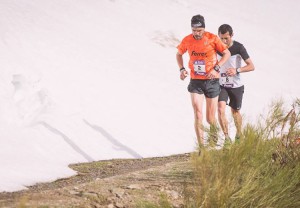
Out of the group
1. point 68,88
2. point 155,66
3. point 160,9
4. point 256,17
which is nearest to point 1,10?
point 68,88

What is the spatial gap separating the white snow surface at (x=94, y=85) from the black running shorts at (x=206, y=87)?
1.80 feet

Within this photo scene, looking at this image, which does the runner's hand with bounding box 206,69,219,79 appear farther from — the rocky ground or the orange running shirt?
the rocky ground

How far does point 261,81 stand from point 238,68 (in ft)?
27.0

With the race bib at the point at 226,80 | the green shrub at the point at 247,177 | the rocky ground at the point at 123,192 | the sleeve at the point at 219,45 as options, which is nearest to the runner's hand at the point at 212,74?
the sleeve at the point at 219,45

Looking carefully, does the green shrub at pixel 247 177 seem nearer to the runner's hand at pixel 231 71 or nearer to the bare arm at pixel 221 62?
the bare arm at pixel 221 62

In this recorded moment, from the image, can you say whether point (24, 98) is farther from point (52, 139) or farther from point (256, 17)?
point (256, 17)

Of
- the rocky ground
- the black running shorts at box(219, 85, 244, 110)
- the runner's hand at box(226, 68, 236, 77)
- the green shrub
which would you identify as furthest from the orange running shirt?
the green shrub

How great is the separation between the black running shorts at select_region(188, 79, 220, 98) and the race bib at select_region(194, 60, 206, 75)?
115 mm

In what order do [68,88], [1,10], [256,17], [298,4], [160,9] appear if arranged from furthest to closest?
1. [298,4]
2. [256,17]
3. [160,9]
4. [1,10]
5. [68,88]

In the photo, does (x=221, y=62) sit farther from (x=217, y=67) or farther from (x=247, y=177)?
(x=247, y=177)

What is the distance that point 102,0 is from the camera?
50.5ft

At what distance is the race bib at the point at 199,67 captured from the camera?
6340 mm

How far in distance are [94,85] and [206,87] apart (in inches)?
182

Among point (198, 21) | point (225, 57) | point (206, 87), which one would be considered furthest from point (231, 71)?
point (198, 21)
